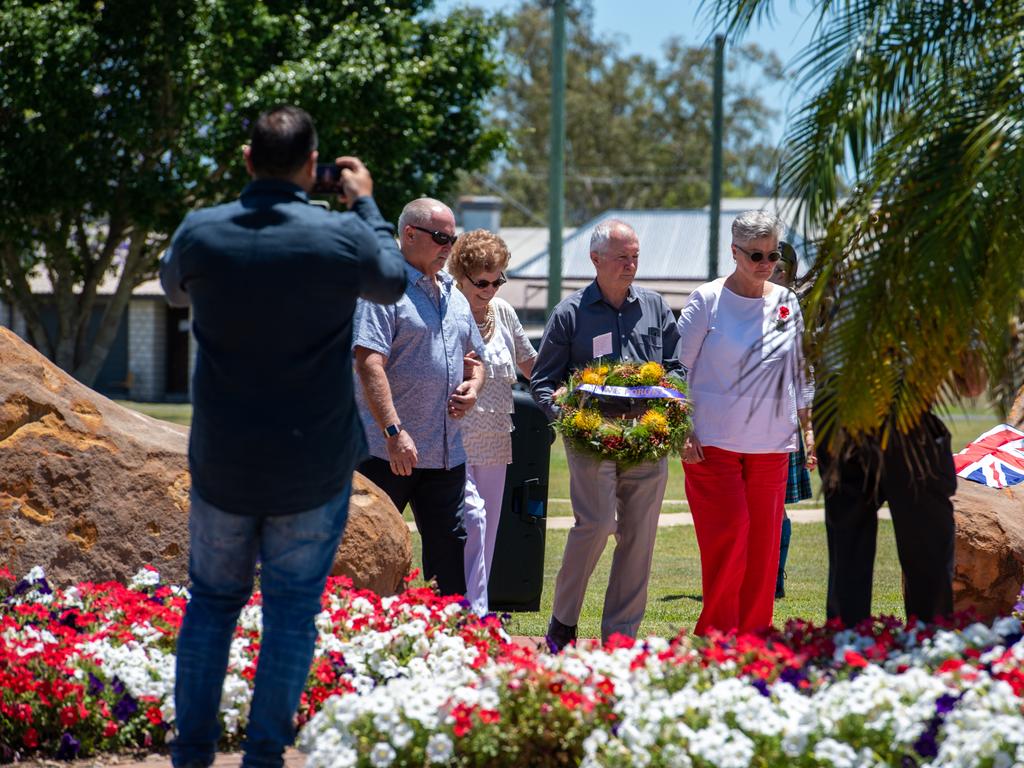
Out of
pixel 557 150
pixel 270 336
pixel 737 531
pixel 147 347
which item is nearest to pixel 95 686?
pixel 270 336

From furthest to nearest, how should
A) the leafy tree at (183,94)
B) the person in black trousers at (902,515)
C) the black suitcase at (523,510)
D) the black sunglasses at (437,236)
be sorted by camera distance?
the leafy tree at (183,94) < the black suitcase at (523,510) < the black sunglasses at (437,236) < the person in black trousers at (902,515)

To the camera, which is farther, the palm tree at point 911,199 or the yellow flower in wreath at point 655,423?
the yellow flower in wreath at point 655,423

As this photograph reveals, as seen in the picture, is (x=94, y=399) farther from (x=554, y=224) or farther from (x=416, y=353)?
(x=554, y=224)

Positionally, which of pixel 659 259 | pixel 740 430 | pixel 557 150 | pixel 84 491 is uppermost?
pixel 557 150

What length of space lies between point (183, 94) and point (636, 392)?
16.6 m

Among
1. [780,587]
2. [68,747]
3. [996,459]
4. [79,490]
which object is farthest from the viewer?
[780,587]

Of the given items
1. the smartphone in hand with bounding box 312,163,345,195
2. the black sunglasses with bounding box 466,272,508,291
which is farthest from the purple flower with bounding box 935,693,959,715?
the black sunglasses with bounding box 466,272,508,291

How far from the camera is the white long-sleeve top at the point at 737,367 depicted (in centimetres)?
610

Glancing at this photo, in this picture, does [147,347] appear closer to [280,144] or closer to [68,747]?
[68,747]

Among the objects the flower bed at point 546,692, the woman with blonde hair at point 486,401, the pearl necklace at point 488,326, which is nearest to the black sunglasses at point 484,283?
the woman with blonde hair at point 486,401

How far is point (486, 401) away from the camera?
6.39 meters

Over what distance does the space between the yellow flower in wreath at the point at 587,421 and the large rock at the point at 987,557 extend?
205 centimetres

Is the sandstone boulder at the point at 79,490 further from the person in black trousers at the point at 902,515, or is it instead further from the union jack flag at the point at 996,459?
the union jack flag at the point at 996,459

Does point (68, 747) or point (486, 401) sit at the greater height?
point (486, 401)
